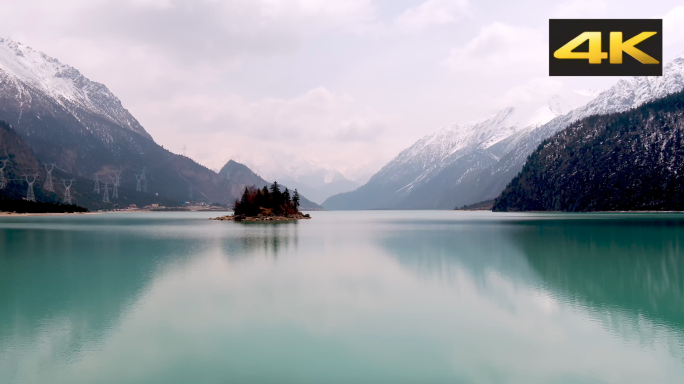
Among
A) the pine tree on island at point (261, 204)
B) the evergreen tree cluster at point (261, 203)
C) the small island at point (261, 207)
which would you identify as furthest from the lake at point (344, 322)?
the evergreen tree cluster at point (261, 203)

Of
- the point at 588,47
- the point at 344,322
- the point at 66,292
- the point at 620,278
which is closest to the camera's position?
the point at 344,322

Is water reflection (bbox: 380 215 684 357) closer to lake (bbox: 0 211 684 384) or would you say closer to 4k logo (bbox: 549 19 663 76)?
lake (bbox: 0 211 684 384)

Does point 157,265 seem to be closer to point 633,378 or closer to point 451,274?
point 451,274

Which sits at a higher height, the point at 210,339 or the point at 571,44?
the point at 571,44

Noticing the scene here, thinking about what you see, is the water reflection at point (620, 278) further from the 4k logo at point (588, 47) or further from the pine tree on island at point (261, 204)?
the pine tree on island at point (261, 204)

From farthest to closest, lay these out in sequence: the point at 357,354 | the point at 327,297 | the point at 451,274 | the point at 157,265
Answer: the point at 157,265 → the point at 451,274 → the point at 327,297 → the point at 357,354

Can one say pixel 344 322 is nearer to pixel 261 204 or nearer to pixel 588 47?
pixel 588 47

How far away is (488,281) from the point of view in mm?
36562

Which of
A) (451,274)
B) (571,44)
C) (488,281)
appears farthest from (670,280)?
(571,44)

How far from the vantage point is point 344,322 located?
24.4 meters

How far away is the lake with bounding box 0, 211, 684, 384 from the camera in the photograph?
17141 millimetres

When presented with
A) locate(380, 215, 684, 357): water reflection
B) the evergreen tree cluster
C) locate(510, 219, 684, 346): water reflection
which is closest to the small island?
the evergreen tree cluster

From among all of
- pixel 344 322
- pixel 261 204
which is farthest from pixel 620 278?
pixel 261 204

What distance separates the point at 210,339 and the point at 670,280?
35.5 m
